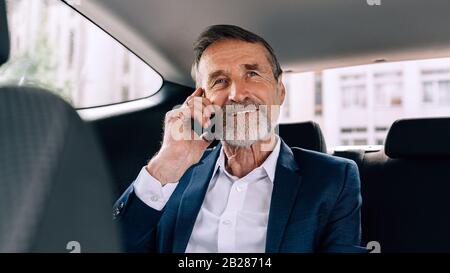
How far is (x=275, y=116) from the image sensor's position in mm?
1114

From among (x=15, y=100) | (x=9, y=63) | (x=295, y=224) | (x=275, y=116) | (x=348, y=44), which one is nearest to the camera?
(x=15, y=100)

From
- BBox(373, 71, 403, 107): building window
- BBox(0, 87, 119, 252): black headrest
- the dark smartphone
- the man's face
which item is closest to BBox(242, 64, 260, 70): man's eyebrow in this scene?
the man's face

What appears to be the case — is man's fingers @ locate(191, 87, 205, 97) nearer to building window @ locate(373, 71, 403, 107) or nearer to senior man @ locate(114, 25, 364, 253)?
senior man @ locate(114, 25, 364, 253)

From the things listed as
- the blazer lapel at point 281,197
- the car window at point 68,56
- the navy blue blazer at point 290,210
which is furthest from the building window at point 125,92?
the blazer lapel at point 281,197

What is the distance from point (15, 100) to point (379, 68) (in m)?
0.75

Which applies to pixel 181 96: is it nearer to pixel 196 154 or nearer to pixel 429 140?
pixel 196 154

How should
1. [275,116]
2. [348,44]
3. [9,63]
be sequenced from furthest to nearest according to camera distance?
[348,44] < [275,116] < [9,63]

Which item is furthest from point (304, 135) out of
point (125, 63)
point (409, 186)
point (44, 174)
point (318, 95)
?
point (44, 174)

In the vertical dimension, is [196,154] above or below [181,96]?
below

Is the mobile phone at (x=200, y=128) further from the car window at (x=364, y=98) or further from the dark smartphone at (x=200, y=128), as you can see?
the car window at (x=364, y=98)

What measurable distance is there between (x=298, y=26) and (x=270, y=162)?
31 cm

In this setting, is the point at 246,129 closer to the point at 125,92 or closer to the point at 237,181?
the point at 237,181

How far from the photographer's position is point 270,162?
109 cm
